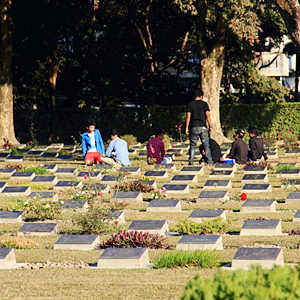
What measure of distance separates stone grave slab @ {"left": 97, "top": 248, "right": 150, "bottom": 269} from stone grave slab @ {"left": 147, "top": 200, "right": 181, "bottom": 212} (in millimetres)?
4215

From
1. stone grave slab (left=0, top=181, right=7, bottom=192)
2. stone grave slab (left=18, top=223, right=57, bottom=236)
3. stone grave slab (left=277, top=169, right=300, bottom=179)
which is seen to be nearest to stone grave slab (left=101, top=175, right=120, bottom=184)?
stone grave slab (left=0, top=181, right=7, bottom=192)

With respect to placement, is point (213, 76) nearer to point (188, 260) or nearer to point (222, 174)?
point (222, 174)

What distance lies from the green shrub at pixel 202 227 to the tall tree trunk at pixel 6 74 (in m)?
19.0

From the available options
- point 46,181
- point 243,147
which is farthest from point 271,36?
point 46,181

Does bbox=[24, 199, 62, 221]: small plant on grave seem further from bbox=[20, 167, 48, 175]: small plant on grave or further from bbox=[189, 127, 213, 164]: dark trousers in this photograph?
bbox=[189, 127, 213, 164]: dark trousers

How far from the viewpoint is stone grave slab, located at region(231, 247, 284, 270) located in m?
7.44

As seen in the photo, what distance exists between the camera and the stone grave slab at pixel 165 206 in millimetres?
12527

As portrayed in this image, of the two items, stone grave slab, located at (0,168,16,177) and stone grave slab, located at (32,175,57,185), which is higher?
stone grave slab, located at (32,175,57,185)

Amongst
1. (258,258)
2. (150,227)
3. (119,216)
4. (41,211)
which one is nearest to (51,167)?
(41,211)

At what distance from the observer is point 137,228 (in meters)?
10.2

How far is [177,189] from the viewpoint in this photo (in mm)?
14820

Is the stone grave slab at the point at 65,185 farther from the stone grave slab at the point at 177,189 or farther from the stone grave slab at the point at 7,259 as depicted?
the stone grave slab at the point at 7,259

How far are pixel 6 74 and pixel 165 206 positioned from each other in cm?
1717

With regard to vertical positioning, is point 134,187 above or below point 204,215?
below
